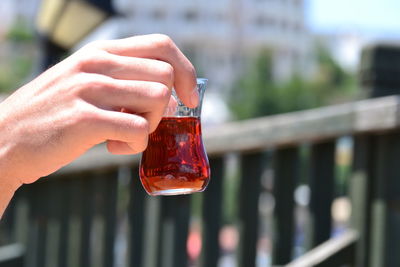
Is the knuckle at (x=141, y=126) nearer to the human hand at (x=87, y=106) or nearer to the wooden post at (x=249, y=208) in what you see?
the human hand at (x=87, y=106)

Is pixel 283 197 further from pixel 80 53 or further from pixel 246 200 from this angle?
pixel 80 53

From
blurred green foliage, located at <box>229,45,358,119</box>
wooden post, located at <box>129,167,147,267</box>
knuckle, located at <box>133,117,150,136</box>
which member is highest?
knuckle, located at <box>133,117,150,136</box>

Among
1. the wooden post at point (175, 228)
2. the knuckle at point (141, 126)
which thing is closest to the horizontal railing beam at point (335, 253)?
the wooden post at point (175, 228)

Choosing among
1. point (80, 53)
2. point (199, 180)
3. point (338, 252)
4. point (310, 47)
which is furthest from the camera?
point (310, 47)

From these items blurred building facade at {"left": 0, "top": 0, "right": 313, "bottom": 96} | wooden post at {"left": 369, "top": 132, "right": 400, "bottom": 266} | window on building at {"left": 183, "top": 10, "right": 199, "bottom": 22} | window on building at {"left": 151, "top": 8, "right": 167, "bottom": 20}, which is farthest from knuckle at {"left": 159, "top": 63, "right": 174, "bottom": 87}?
window on building at {"left": 183, "top": 10, "right": 199, "bottom": 22}

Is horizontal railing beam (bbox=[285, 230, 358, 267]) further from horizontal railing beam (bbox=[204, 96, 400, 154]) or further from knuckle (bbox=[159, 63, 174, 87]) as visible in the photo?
knuckle (bbox=[159, 63, 174, 87])

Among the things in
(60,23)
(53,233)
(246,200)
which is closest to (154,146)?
(246,200)

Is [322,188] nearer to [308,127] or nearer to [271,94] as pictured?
[308,127]

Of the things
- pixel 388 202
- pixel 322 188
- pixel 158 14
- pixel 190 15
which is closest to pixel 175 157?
pixel 388 202
